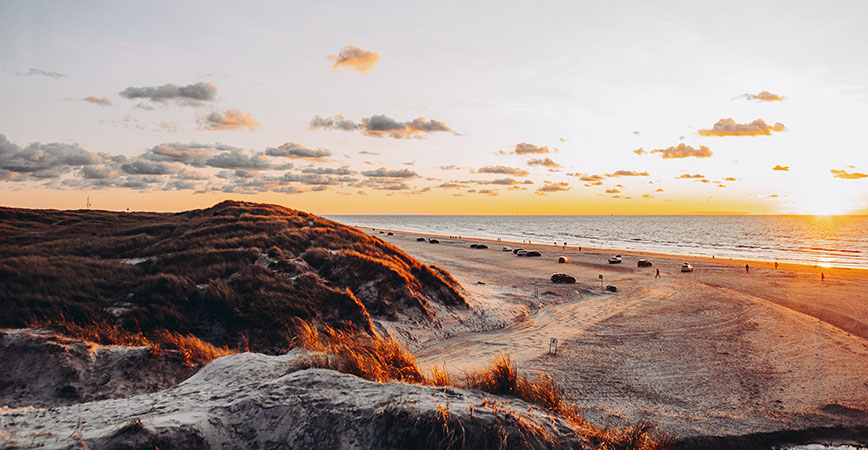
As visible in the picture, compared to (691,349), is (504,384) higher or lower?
higher

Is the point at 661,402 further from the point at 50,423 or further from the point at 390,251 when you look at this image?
the point at 390,251

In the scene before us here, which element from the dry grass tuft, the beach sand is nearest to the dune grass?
the dry grass tuft

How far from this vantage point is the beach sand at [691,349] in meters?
12.4

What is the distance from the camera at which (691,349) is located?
19.0 m

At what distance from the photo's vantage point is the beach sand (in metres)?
12.4

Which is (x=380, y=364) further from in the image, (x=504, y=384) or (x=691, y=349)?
(x=691, y=349)

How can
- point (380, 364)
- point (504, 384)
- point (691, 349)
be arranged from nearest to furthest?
1. point (504, 384)
2. point (380, 364)
3. point (691, 349)

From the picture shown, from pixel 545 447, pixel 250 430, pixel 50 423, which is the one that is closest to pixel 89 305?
pixel 50 423

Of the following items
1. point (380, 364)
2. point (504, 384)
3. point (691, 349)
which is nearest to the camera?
point (504, 384)

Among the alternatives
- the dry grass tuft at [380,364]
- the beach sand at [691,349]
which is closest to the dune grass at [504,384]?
the dry grass tuft at [380,364]

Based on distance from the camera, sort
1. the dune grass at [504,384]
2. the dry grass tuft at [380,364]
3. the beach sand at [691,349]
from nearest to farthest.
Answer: the dune grass at [504,384]
the dry grass tuft at [380,364]
the beach sand at [691,349]

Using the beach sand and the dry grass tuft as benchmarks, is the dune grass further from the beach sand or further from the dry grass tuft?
the beach sand

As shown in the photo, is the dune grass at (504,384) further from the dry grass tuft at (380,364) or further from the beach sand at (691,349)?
the beach sand at (691,349)

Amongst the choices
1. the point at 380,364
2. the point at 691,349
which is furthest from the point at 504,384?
the point at 691,349
